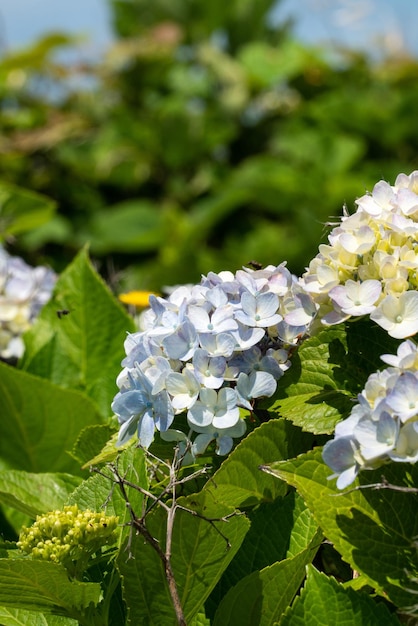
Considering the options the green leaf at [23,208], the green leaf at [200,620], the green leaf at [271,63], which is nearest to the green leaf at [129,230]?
the green leaf at [271,63]

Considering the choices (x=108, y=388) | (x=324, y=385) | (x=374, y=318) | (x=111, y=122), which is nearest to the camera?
(x=374, y=318)

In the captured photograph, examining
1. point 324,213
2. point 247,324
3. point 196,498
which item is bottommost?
point 324,213

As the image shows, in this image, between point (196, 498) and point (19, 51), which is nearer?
point (196, 498)

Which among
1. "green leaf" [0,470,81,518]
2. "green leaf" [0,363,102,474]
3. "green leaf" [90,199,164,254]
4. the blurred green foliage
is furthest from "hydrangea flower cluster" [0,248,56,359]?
"green leaf" [90,199,164,254]

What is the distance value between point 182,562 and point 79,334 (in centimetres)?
82

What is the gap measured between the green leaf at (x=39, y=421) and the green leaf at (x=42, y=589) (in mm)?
514

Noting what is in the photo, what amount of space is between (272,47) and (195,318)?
18.0 feet

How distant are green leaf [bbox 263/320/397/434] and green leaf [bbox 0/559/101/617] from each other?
28 centimetres

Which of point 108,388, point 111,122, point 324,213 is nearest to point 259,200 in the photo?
point 324,213

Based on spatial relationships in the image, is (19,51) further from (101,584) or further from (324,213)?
(101,584)

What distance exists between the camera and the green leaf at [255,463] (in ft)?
3.15

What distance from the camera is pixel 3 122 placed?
4.96m

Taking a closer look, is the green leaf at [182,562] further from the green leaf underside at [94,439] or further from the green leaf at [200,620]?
the green leaf underside at [94,439]

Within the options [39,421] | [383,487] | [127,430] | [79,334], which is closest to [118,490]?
[127,430]
